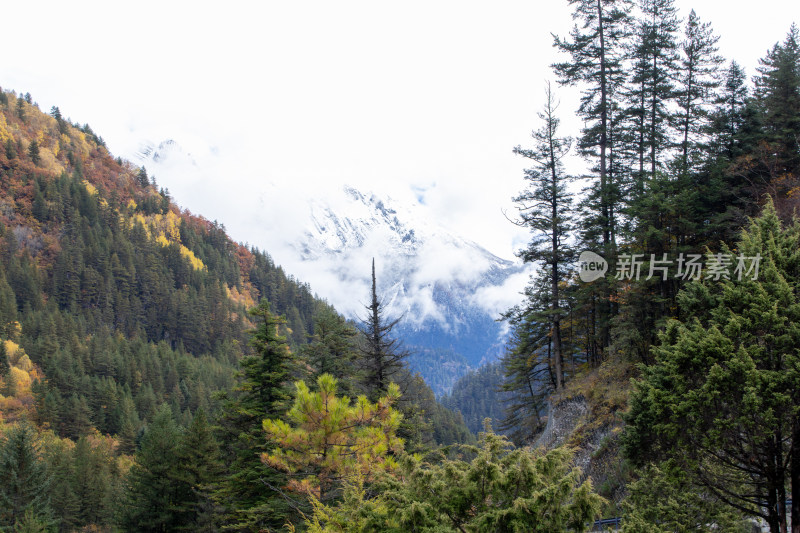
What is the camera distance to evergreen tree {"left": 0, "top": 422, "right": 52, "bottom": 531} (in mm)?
28312

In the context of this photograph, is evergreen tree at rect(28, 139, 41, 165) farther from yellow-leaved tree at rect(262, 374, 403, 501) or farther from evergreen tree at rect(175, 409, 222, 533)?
yellow-leaved tree at rect(262, 374, 403, 501)

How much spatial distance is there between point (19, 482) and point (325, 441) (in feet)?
97.4

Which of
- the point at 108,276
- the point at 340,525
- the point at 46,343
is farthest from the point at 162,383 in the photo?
the point at 340,525

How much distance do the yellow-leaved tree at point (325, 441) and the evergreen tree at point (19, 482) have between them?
27790 millimetres

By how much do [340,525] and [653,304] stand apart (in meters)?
14.2

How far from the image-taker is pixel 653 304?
16.7 m

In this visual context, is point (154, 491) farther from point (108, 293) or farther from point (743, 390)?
point (108, 293)

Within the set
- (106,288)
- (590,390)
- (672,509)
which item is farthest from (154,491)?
(106,288)

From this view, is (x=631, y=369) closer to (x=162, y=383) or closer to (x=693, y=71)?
(x=693, y=71)

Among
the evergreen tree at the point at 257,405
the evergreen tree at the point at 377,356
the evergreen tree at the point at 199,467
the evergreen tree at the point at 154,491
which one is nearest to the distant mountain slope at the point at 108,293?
the evergreen tree at the point at 199,467

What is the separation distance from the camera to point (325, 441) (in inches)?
412

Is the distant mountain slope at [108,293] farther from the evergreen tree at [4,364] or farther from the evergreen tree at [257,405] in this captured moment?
the evergreen tree at [257,405]

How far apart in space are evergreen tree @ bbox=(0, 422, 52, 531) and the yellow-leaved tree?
91.2 ft

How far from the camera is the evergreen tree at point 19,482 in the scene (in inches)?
1115
